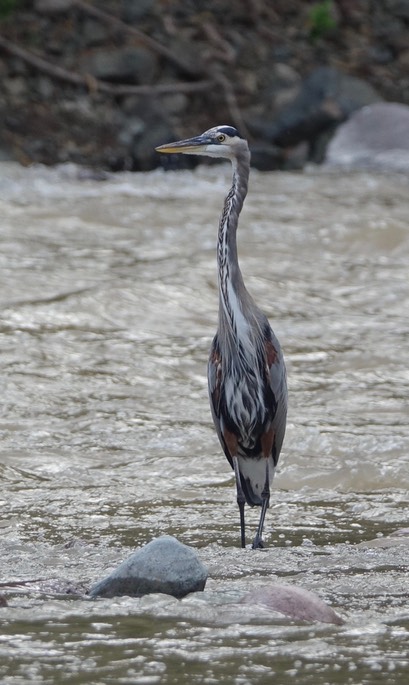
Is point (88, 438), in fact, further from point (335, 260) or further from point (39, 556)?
point (335, 260)

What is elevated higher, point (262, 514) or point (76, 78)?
point (76, 78)

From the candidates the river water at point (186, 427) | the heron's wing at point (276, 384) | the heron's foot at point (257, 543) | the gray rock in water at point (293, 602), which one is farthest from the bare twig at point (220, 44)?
the gray rock in water at point (293, 602)

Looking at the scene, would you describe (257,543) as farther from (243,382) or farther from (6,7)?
(6,7)

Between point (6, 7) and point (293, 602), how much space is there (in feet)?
41.1

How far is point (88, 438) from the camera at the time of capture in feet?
23.4

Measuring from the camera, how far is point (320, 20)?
1700cm

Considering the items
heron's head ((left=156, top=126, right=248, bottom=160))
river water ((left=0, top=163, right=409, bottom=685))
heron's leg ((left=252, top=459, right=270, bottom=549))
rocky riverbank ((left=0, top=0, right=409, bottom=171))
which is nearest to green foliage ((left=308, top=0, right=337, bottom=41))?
rocky riverbank ((left=0, top=0, right=409, bottom=171))

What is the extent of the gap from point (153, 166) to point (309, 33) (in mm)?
3428

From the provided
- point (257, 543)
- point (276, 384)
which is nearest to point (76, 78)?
point (276, 384)

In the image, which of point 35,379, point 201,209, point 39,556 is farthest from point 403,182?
point 39,556

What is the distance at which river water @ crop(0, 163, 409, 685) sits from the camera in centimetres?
382

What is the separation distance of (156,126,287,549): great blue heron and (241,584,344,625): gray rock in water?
1.47m

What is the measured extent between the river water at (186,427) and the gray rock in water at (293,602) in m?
0.05

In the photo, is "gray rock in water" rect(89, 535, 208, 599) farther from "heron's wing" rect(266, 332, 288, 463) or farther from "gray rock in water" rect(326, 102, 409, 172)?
"gray rock in water" rect(326, 102, 409, 172)
